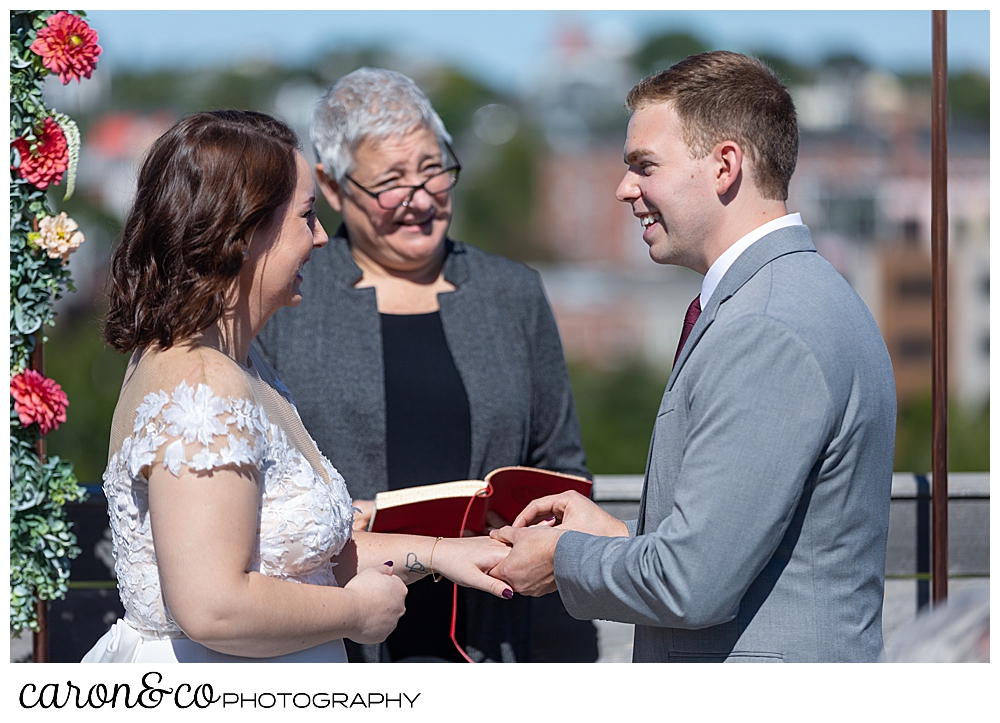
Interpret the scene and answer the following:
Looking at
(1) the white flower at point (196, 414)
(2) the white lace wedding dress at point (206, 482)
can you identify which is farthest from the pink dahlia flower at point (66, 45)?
(1) the white flower at point (196, 414)

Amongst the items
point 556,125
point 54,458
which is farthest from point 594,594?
point 556,125

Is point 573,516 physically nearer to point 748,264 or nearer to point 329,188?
point 748,264

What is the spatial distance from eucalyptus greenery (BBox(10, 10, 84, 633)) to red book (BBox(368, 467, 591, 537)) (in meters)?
0.90

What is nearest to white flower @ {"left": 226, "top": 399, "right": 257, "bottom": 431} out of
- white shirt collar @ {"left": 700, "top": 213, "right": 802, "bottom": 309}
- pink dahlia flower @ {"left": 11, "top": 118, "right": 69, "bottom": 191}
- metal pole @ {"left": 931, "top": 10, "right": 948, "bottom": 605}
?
white shirt collar @ {"left": 700, "top": 213, "right": 802, "bottom": 309}

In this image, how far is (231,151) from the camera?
186 cm

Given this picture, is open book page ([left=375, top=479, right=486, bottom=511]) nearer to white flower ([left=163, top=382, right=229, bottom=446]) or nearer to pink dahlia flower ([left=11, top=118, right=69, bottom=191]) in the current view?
white flower ([left=163, top=382, right=229, bottom=446])

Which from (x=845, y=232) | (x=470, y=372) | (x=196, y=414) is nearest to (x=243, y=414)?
(x=196, y=414)

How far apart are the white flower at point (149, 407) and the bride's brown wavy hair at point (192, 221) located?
0.11 m

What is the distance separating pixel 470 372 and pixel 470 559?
0.72m

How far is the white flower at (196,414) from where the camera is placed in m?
1.72

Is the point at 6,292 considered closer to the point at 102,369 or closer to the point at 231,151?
the point at 231,151

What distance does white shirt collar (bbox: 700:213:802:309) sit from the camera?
1931 millimetres

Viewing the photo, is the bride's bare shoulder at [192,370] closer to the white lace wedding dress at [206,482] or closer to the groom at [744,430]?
the white lace wedding dress at [206,482]
